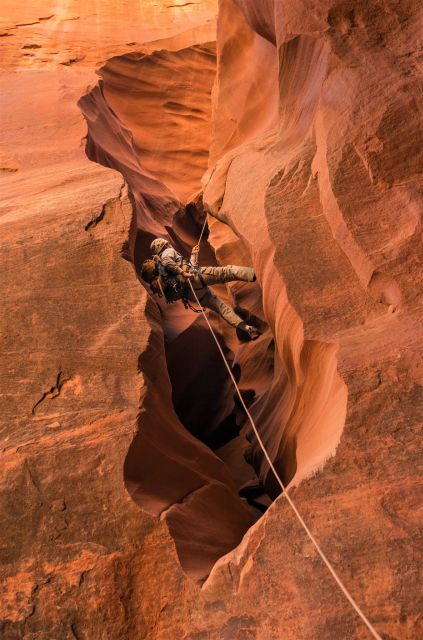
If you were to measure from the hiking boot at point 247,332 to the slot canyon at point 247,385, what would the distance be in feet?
0.83

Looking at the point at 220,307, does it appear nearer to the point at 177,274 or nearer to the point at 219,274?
the point at 219,274

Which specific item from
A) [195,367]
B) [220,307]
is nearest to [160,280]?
[220,307]

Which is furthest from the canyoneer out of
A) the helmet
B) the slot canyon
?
the slot canyon

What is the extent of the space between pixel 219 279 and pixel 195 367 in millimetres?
1035

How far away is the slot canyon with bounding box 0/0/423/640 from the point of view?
328 cm

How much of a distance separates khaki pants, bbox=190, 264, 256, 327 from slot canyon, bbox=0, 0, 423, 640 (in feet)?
1.21

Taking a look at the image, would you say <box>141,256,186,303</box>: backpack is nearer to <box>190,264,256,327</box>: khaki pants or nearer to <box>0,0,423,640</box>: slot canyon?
<box>190,264,256,327</box>: khaki pants

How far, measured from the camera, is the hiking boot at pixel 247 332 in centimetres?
727

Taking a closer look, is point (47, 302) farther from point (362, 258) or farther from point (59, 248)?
point (362, 258)

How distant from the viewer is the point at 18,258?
5082 mm

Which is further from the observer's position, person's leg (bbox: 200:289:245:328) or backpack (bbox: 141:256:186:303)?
person's leg (bbox: 200:289:245:328)

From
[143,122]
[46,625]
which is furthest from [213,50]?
[46,625]

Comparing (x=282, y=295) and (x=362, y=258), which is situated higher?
(x=362, y=258)

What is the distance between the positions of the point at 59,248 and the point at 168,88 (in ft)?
21.9
